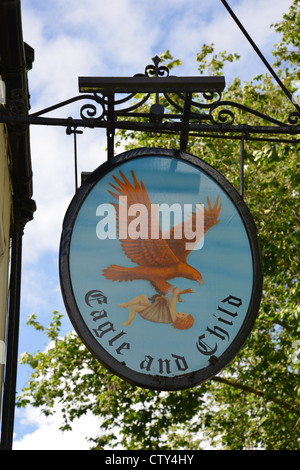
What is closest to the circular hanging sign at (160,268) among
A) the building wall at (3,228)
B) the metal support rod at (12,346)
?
the building wall at (3,228)

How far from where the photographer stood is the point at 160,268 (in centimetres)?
392

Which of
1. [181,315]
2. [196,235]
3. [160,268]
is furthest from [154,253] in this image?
[181,315]

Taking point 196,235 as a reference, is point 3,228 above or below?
above

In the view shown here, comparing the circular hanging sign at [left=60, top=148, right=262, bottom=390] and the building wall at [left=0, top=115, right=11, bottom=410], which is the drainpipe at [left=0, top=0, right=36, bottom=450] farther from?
the circular hanging sign at [left=60, top=148, right=262, bottom=390]

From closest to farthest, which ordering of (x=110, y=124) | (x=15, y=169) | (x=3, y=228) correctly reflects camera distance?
(x=110, y=124), (x=3, y=228), (x=15, y=169)

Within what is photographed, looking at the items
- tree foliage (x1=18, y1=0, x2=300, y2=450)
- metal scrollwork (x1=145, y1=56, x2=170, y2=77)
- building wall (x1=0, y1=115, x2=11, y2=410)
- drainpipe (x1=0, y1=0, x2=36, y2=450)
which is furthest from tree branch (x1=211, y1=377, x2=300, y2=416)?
metal scrollwork (x1=145, y1=56, x2=170, y2=77)

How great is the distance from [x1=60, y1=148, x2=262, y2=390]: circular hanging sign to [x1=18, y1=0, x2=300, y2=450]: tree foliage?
676 centimetres

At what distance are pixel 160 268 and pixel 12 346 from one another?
225 centimetres

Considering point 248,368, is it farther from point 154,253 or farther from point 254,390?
point 154,253

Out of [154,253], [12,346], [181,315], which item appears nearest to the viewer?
[181,315]

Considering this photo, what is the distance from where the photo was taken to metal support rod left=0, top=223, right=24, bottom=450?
5457 millimetres

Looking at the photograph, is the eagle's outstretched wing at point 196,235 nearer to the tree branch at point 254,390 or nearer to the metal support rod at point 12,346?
the metal support rod at point 12,346
